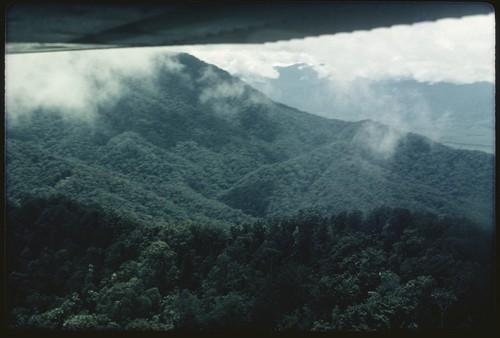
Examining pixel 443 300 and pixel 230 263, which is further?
pixel 230 263

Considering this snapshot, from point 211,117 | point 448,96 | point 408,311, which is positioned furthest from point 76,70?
point 448,96

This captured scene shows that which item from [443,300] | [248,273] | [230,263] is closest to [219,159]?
[230,263]

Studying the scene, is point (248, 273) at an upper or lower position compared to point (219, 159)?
upper

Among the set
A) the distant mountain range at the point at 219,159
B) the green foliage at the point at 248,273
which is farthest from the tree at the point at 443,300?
the distant mountain range at the point at 219,159

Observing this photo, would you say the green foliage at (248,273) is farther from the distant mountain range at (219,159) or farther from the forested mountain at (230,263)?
the distant mountain range at (219,159)

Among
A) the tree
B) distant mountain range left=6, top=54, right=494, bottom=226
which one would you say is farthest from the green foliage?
distant mountain range left=6, top=54, right=494, bottom=226

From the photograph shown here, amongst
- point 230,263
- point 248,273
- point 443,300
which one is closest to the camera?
point 443,300

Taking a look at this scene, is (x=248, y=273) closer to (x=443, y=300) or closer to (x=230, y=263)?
(x=230, y=263)

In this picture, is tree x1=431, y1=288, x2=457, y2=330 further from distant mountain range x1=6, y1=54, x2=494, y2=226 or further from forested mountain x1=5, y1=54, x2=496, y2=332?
distant mountain range x1=6, y1=54, x2=494, y2=226
